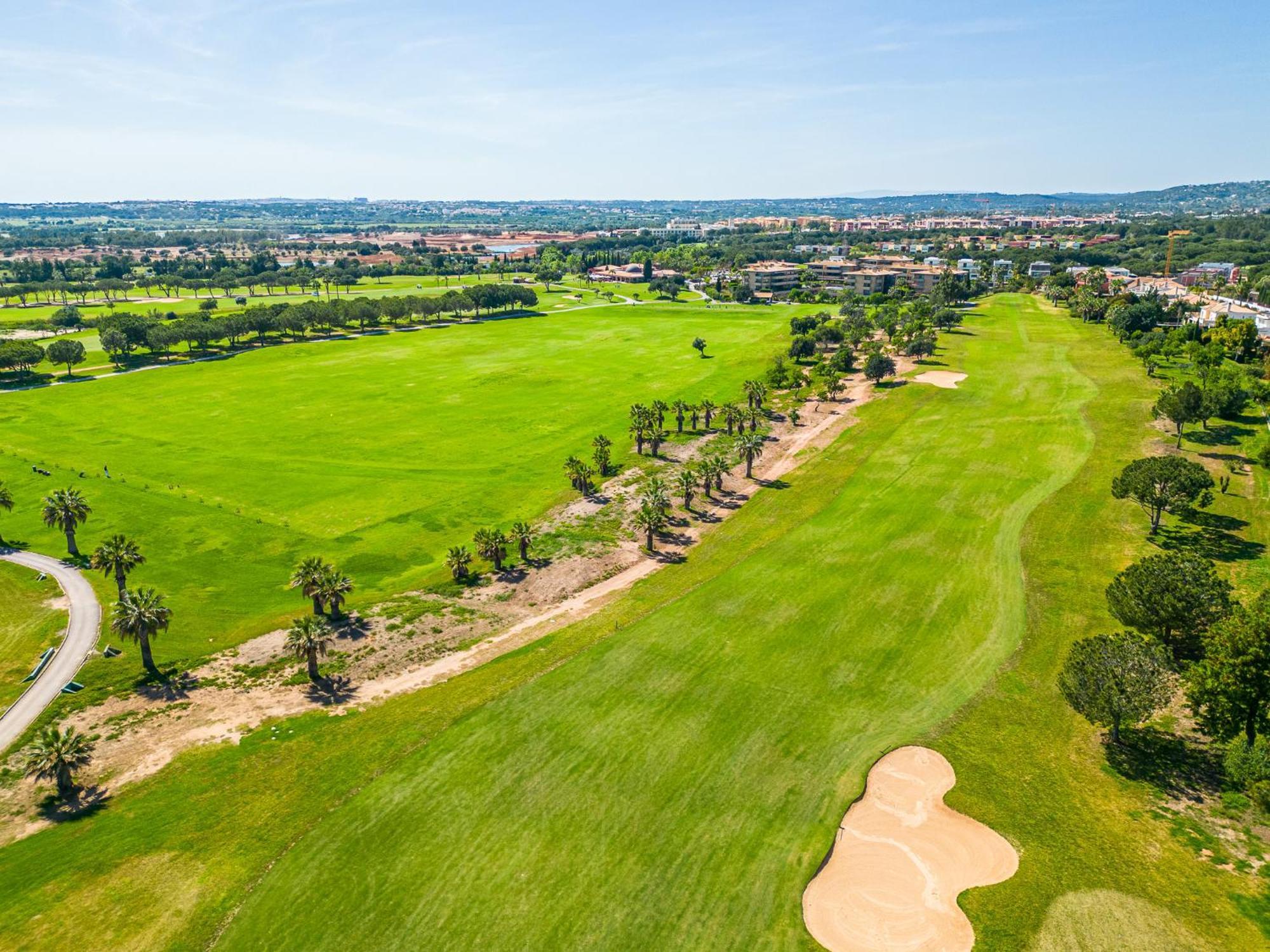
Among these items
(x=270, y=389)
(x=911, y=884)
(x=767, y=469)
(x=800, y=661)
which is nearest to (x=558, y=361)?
(x=270, y=389)

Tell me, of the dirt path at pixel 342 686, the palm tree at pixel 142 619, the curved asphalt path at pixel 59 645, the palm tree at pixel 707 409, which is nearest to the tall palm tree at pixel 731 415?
the palm tree at pixel 707 409

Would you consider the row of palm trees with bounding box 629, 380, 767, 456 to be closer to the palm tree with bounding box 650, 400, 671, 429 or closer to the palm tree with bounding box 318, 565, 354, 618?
the palm tree with bounding box 650, 400, 671, 429

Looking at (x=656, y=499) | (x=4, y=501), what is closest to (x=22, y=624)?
(x=4, y=501)

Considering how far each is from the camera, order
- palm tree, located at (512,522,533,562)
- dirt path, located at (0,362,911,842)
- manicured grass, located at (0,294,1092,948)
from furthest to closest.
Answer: palm tree, located at (512,522,533,562), dirt path, located at (0,362,911,842), manicured grass, located at (0,294,1092,948)

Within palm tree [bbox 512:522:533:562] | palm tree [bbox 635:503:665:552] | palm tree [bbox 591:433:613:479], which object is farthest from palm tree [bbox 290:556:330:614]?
palm tree [bbox 591:433:613:479]

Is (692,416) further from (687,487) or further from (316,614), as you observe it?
(316,614)

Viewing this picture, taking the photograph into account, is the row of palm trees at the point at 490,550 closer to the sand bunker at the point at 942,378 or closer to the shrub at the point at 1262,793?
the shrub at the point at 1262,793
